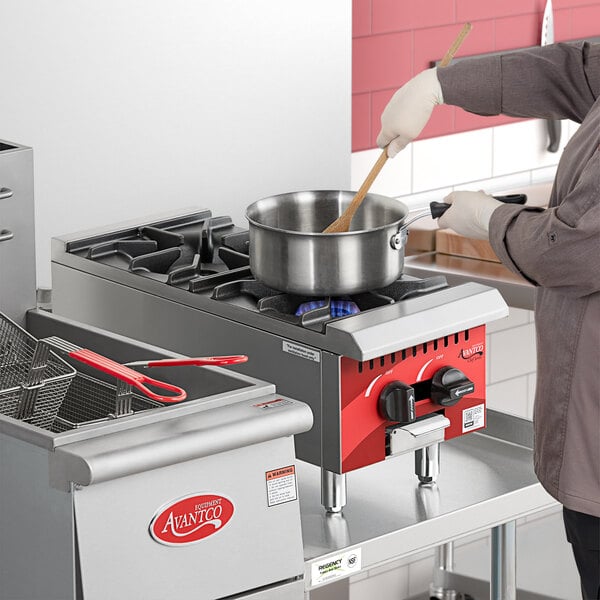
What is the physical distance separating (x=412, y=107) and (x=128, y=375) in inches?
32.6

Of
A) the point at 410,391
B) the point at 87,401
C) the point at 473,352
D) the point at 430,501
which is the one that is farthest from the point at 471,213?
the point at 87,401

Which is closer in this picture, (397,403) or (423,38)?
(397,403)

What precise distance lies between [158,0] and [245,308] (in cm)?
90

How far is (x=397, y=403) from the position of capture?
185cm

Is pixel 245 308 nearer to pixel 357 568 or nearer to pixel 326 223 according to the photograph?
pixel 326 223

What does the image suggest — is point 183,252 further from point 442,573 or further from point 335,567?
point 442,573

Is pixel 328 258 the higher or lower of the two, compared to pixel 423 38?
lower

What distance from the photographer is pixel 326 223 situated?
6.86 feet

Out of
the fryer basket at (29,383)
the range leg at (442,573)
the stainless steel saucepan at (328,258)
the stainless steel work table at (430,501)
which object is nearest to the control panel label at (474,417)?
the stainless steel work table at (430,501)

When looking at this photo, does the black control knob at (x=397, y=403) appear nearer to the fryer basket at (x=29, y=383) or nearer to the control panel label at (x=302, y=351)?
the control panel label at (x=302, y=351)

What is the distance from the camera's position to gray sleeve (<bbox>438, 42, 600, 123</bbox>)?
2088 millimetres

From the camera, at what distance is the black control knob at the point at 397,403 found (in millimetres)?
1842

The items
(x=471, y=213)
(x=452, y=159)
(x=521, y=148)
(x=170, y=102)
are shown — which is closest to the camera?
(x=471, y=213)

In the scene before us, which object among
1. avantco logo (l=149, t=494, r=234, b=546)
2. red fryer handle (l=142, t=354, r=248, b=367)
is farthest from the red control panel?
avantco logo (l=149, t=494, r=234, b=546)
